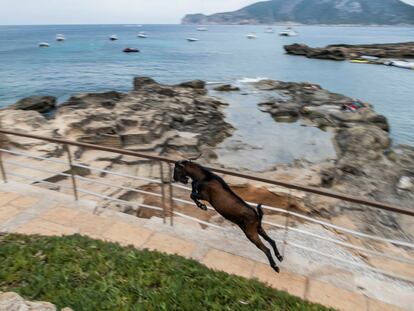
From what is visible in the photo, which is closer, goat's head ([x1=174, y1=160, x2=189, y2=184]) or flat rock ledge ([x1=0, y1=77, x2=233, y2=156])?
goat's head ([x1=174, y1=160, x2=189, y2=184])

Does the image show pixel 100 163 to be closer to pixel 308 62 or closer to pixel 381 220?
pixel 381 220

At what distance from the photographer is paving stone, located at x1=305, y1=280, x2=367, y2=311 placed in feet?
13.2

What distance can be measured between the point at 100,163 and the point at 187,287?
11.6m

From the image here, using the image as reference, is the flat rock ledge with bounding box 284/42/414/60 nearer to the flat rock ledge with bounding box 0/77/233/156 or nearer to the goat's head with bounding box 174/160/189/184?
the flat rock ledge with bounding box 0/77/233/156

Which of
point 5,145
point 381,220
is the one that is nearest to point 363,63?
point 381,220

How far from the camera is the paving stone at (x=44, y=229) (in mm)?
5297

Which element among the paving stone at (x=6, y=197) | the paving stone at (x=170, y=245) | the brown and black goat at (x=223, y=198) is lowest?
the paving stone at (x=6, y=197)

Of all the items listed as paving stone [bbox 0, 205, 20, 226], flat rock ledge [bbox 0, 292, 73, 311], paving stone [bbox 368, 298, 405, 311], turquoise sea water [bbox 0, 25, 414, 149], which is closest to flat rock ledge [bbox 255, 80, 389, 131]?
turquoise sea water [bbox 0, 25, 414, 149]

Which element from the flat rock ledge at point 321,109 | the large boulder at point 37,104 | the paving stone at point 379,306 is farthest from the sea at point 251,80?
the paving stone at point 379,306

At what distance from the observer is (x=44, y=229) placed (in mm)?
5391

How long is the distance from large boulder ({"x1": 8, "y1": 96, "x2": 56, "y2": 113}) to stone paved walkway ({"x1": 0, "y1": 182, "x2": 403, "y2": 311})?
23595 millimetres

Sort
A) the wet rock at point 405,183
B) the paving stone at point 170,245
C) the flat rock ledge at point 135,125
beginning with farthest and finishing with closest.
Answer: the flat rock ledge at point 135,125
the wet rock at point 405,183
the paving stone at point 170,245

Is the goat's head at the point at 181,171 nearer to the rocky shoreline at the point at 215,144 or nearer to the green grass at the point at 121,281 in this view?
the green grass at the point at 121,281

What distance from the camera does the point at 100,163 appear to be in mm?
14391
